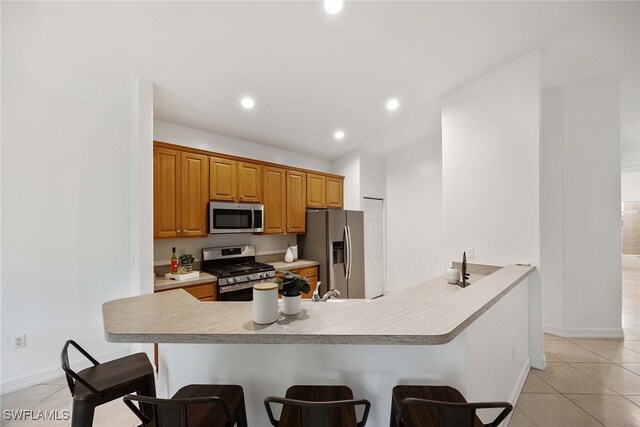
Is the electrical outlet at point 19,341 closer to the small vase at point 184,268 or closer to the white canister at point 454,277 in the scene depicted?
the small vase at point 184,268

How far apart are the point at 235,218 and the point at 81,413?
2409 mm

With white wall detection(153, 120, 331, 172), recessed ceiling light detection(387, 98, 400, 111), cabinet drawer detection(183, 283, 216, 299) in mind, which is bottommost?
cabinet drawer detection(183, 283, 216, 299)

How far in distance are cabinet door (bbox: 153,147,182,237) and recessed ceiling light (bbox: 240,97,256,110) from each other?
0.92 metres

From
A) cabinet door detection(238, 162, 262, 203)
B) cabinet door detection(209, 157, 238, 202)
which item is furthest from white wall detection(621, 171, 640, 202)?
cabinet door detection(209, 157, 238, 202)

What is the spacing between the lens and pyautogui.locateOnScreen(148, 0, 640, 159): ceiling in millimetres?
2076

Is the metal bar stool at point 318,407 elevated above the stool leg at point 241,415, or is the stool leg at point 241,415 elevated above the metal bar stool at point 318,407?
the metal bar stool at point 318,407

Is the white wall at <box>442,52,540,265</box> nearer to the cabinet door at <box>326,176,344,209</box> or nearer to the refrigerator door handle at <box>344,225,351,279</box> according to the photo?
the refrigerator door handle at <box>344,225,351,279</box>

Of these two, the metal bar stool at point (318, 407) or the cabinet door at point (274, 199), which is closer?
the metal bar stool at point (318, 407)

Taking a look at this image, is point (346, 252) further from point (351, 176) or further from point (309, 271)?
point (351, 176)

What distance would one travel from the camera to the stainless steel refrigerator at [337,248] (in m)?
4.07

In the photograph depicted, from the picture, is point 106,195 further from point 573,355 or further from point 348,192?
point 573,355

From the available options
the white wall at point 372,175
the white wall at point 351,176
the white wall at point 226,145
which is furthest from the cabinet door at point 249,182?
the white wall at point 372,175

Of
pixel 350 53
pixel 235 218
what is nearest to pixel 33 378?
pixel 235 218

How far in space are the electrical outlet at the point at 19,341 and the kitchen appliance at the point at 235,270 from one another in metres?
1.58
